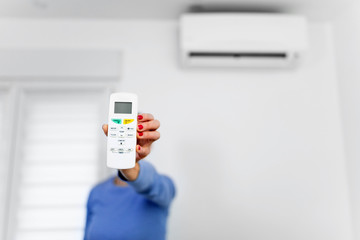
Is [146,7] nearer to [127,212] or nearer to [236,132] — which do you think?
[236,132]

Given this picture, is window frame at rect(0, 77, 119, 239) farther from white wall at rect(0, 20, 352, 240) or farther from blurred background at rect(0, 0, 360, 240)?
white wall at rect(0, 20, 352, 240)

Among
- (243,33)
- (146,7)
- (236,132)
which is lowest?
(236,132)

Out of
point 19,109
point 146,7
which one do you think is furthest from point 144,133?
point 19,109

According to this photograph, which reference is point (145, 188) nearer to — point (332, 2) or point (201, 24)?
point (201, 24)

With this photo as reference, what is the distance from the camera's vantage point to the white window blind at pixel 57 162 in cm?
112

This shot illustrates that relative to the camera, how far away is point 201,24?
1.08 meters

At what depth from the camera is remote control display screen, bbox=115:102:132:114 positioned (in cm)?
57

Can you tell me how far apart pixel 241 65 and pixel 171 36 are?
29 centimetres

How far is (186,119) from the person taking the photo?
114 cm

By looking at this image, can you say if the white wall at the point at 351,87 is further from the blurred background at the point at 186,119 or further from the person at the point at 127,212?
the person at the point at 127,212

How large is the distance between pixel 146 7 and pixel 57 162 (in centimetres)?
66

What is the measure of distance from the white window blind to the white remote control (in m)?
0.63

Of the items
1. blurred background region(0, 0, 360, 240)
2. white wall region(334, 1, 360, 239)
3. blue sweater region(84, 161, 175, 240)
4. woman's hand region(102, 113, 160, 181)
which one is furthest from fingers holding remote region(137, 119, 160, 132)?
white wall region(334, 1, 360, 239)

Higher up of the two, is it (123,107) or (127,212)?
(123,107)
